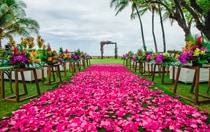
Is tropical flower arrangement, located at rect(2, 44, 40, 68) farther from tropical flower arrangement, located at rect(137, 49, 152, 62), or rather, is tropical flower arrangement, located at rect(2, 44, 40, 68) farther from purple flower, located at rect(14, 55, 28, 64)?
tropical flower arrangement, located at rect(137, 49, 152, 62)

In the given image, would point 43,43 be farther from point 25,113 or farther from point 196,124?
point 196,124

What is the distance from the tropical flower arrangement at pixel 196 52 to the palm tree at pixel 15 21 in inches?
709

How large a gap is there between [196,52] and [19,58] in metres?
3.78

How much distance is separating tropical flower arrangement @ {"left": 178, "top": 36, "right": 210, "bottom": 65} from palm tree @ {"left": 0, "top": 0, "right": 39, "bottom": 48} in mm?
18013

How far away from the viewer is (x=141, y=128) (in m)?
2.22

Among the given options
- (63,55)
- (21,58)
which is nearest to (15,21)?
(63,55)

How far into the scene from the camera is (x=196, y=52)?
3.46 meters

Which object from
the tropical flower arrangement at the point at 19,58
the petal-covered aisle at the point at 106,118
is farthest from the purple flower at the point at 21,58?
the petal-covered aisle at the point at 106,118

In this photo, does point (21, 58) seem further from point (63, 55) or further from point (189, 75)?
point (189, 75)

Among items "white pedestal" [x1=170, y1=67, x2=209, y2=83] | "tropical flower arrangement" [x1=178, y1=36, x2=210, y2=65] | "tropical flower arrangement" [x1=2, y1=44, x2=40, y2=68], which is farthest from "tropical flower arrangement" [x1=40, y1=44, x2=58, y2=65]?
"white pedestal" [x1=170, y1=67, x2=209, y2=83]

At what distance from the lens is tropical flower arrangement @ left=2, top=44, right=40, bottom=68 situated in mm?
3590

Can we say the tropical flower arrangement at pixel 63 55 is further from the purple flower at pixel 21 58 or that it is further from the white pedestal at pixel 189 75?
the white pedestal at pixel 189 75

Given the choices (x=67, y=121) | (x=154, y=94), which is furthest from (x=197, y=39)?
(x=67, y=121)

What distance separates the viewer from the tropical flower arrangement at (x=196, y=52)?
11.3ft
